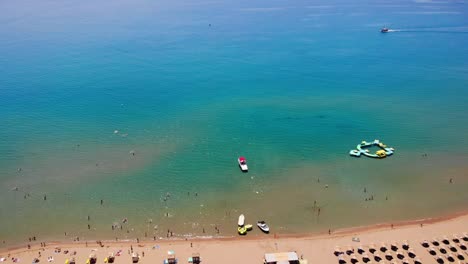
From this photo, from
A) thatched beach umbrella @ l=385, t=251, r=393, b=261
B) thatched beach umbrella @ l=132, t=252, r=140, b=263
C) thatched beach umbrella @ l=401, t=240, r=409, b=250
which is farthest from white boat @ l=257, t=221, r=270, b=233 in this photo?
thatched beach umbrella @ l=401, t=240, r=409, b=250

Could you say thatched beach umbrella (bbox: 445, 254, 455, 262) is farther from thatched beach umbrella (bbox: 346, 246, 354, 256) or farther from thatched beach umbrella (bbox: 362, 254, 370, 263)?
thatched beach umbrella (bbox: 346, 246, 354, 256)

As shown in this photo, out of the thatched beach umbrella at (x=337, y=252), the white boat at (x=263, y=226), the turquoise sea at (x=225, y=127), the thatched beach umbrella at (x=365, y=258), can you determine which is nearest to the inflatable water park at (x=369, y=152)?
the turquoise sea at (x=225, y=127)

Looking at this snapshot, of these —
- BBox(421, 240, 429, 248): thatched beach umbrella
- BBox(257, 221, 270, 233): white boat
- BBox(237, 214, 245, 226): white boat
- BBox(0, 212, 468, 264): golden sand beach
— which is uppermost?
BBox(237, 214, 245, 226): white boat

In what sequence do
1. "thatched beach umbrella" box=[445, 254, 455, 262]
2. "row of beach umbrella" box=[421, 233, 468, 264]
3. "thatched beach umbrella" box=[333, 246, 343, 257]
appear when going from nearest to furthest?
1. "thatched beach umbrella" box=[445, 254, 455, 262]
2. "row of beach umbrella" box=[421, 233, 468, 264]
3. "thatched beach umbrella" box=[333, 246, 343, 257]

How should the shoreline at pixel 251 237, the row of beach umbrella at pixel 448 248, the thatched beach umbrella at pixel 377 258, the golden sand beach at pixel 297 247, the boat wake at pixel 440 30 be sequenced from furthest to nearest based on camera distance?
the boat wake at pixel 440 30, the shoreline at pixel 251 237, the golden sand beach at pixel 297 247, the thatched beach umbrella at pixel 377 258, the row of beach umbrella at pixel 448 248

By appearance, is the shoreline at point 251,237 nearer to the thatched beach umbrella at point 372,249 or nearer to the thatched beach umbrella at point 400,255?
the thatched beach umbrella at point 372,249

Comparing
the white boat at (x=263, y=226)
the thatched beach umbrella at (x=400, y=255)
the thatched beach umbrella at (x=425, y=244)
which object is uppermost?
the white boat at (x=263, y=226)

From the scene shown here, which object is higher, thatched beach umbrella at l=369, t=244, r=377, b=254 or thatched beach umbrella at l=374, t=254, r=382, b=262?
thatched beach umbrella at l=369, t=244, r=377, b=254
